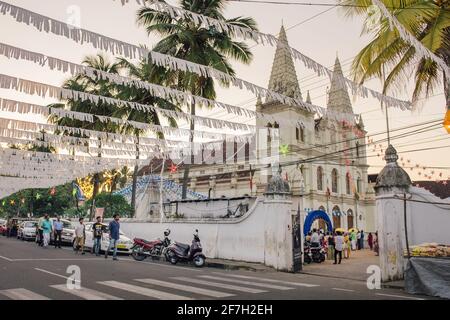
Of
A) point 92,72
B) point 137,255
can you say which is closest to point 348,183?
point 137,255

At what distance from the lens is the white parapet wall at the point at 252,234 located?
1465 cm

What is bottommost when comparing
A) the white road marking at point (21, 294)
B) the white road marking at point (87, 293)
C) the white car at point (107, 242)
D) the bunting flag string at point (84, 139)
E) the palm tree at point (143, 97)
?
the white road marking at point (87, 293)

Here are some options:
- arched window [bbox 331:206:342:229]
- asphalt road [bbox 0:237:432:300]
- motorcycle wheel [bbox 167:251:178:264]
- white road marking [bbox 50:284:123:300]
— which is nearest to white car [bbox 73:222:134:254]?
motorcycle wheel [bbox 167:251:178:264]

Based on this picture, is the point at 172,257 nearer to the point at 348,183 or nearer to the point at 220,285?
the point at 220,285

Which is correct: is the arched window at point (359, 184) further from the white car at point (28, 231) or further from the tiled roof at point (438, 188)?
the white car at point (28, 231)

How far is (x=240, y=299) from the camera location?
7.73 meters

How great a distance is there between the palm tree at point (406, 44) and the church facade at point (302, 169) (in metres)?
23.0

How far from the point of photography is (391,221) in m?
A: 11.8

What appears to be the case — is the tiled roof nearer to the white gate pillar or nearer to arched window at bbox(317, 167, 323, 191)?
arched window at bbox(317, 167, 323, 191)

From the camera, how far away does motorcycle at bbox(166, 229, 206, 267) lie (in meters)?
14.9

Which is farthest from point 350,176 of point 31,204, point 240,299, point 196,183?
point 240,299

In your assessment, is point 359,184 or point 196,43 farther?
point 359,184

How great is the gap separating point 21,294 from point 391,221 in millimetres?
10241

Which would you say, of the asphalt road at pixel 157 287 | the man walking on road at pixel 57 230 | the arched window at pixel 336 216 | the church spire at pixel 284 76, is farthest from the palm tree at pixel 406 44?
the arched window at pixel 336 216
